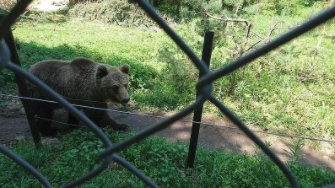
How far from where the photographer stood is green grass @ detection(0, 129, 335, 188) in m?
2.61

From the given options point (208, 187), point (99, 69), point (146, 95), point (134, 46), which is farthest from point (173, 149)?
point (134, 46)

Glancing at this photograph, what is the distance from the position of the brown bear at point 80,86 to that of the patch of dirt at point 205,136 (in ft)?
1.65

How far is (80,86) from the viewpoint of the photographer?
3.72 meters

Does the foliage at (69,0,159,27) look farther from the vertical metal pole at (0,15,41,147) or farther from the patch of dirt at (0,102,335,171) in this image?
the vertical metal pole at (0,15,41,147)

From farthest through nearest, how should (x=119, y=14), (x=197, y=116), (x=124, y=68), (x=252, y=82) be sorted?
(x=119, y=14), (x=252, y=82), (x=124, y=68), (x=197, y=116)

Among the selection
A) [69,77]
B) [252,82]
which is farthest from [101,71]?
[252,82]

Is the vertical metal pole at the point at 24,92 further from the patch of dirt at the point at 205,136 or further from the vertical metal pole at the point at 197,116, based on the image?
the vertical metal pole at the point at 197,116

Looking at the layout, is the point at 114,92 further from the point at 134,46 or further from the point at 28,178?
the point at 134,46

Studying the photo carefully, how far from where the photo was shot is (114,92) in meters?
3.69

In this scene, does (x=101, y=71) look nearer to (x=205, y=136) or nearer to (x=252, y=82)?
(x=205, y=136)

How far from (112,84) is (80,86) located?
497mm

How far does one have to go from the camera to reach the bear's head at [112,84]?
11.9ft

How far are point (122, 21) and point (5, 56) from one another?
13.3 m

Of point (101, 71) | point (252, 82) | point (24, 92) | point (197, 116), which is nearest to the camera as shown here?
point (197, 116)
